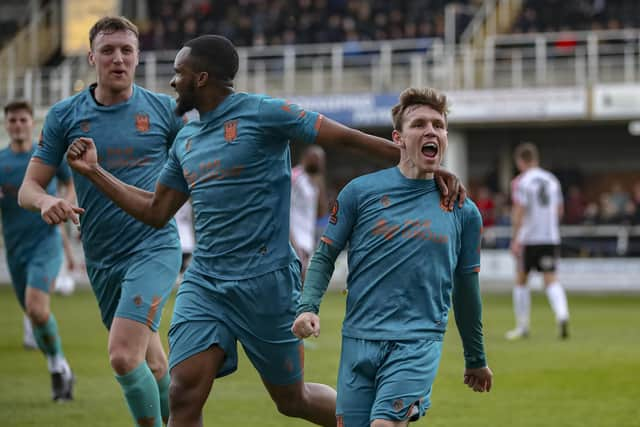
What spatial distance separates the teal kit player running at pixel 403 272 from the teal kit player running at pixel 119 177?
186 centimetres

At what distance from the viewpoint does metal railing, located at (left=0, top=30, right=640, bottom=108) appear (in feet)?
107

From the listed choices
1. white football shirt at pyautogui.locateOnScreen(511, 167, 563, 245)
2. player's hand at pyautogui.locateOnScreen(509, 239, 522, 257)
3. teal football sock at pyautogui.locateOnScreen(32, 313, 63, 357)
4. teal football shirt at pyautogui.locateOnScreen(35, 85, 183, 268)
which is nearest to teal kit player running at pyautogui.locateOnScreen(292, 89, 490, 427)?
teal football shirt at pyautogui.locateOnScreen(35, 85, 183, 268)

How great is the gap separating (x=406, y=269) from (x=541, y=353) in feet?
30.3

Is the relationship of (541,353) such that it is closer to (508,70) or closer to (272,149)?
(272,149)

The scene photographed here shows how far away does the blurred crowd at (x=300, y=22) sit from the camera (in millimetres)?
35906

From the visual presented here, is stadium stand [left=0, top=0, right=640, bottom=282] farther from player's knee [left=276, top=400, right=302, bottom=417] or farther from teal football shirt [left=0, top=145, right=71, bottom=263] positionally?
player's knee [left=276, top=400, right=302, bottom=417]

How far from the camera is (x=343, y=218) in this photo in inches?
225

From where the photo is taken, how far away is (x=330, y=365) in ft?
43.5

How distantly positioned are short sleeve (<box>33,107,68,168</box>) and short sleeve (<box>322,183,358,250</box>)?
2.36 metres

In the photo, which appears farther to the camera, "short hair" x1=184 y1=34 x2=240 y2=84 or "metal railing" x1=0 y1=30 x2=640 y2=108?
"metal railing" x1=0 y1=30 x2=640 y2=108

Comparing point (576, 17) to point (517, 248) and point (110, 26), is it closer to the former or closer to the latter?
point (517, 248)

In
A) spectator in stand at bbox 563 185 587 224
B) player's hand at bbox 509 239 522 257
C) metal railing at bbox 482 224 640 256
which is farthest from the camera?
spectator in stand at bbox 563 185 587 224

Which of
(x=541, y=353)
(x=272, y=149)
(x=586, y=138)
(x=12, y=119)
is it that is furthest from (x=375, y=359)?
(x=586, y=138)

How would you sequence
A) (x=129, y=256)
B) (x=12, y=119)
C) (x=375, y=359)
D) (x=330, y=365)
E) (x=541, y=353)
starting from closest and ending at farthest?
(x=375, y=359) → (x=129, y=256) → (x=12, y=119) → (x=330, y=365) → (x=541, y=353)
